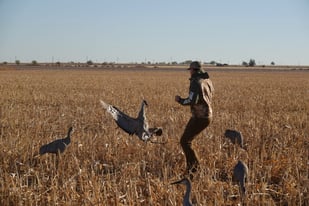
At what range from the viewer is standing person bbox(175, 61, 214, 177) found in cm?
592

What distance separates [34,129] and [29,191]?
14.6ft

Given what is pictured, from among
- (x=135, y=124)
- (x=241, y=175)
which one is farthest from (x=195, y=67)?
(x=241, y=175)

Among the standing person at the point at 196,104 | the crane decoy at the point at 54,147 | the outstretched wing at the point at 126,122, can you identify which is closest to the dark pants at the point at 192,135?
the standing person at the point at 196,104

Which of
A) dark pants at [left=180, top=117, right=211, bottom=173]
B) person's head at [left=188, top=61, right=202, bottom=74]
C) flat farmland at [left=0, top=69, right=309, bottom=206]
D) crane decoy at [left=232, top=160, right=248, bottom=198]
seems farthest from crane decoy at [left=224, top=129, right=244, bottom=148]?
crane decoy at [left=232, top=160, right=248, bottom=198]

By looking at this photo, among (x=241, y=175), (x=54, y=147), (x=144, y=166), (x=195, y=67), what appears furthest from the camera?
(x=54, y=147)

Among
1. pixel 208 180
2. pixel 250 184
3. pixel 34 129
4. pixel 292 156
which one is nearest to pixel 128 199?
pixel 208 180

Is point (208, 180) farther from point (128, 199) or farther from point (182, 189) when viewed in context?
point (128, 199)

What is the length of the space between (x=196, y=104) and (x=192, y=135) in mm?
568

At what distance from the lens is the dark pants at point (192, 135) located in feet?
20.2

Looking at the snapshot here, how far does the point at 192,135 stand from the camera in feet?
20.6

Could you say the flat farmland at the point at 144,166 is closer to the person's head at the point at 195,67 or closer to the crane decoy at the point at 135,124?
the crane decoy at the point at 135,124

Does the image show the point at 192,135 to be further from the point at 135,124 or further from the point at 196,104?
the point at 135,124

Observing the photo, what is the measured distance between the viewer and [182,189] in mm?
5277

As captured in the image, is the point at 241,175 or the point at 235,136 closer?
the point at 241,175
